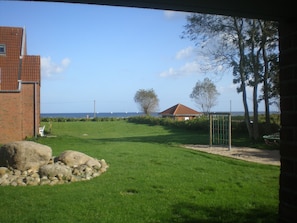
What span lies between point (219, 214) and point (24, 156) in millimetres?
A: 6017

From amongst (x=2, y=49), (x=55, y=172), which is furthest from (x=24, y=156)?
(x=2, y=49)

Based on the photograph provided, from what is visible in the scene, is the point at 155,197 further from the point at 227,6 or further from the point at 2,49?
the point at 2,49

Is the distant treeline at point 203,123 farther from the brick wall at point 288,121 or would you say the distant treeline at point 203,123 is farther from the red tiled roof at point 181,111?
the brick wall at point 288,121

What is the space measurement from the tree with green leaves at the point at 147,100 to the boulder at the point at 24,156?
4664 cm

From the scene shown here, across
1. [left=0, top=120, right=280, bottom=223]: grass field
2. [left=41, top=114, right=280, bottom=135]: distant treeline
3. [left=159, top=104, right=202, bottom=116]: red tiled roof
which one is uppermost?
[left=159, top=104, right=202, bottom=116]: red tiled roof

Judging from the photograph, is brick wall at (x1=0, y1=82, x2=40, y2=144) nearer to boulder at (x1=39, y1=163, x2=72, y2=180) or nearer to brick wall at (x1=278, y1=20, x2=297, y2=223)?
boulder at (x1=39, y1=163, x2=72, y2=180)

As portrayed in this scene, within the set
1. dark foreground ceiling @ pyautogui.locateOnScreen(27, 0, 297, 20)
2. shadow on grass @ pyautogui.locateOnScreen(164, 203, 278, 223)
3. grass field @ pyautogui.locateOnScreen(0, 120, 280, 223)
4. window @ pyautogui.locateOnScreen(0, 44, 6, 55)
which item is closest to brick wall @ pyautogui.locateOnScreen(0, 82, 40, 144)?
window @ pyautogui.locateOnScreen(0, 44, 6, 55)

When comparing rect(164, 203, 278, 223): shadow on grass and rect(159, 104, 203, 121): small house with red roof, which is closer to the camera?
rect(164, 203, 278, 223): shadow on grass

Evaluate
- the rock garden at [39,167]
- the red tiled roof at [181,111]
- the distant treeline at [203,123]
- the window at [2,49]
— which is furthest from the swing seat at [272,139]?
the red tiled roof at [181,111]

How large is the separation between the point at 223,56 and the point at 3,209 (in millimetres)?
16704

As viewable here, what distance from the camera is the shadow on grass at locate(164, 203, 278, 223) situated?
469cm

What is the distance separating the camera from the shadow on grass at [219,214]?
4.69 meters

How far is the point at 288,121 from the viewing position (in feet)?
6.30

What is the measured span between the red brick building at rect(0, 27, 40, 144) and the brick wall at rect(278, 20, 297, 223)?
20374 mm
